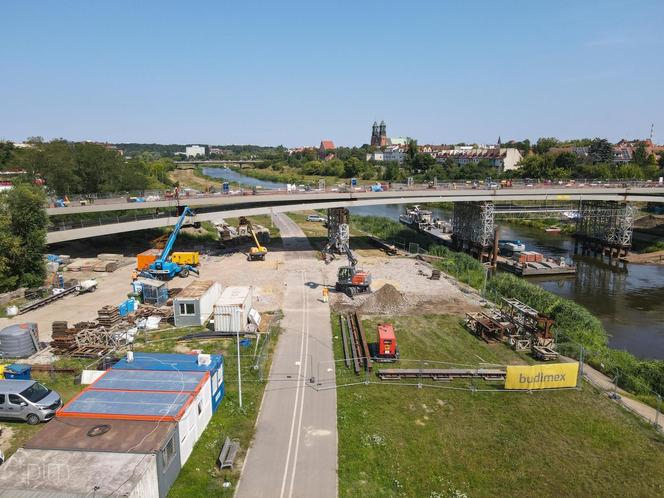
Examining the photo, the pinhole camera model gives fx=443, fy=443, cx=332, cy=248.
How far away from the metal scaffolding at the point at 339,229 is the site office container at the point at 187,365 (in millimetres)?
27201

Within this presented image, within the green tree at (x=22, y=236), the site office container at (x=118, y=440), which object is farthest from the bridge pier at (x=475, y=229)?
the site office container at (x=118, y=440)

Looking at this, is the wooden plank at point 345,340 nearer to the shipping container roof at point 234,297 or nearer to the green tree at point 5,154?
the shipping container roof at point 234,297

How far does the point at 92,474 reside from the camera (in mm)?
11781

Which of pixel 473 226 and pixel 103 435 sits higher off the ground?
pixel 473 226

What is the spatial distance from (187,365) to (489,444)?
39.9 feet

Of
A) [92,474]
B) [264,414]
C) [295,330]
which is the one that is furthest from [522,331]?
[92,474]

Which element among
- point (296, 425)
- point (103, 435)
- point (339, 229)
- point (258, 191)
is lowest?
point (296, 425)

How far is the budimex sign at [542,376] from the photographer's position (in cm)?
1980

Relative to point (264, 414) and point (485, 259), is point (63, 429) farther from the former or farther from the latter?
point (485, 259)

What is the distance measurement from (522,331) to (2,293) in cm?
3533

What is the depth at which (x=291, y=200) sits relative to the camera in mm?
48000

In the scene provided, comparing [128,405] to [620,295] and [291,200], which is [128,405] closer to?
[291,200]

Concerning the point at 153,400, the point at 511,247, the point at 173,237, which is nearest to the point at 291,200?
the point at 173,237

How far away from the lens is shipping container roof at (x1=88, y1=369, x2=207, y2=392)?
54.0 ft
